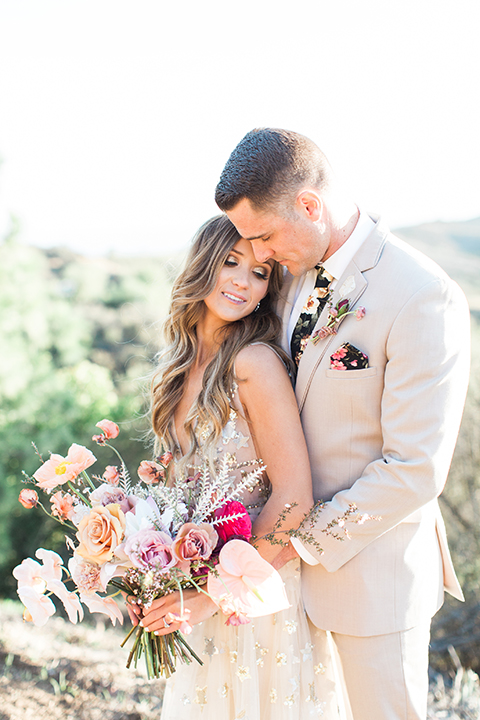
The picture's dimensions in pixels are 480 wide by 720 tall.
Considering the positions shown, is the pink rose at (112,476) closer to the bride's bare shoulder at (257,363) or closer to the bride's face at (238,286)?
the bride's bare shoulder at (257,363)

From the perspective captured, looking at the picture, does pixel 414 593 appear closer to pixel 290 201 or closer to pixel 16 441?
pixel 290 201

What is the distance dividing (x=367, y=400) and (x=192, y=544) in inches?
35.1

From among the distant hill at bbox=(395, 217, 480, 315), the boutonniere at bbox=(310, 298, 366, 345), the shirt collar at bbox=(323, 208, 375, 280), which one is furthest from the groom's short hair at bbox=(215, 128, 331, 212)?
the distant hill at bbox=(395, 217, 480, 315)

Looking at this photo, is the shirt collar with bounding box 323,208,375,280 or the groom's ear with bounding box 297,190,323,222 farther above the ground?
the groom's ear with bounding box 297,190,323,222

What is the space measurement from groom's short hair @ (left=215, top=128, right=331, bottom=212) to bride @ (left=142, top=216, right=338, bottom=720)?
0.33 meters

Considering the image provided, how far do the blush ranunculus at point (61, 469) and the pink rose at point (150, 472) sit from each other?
0.22 metres

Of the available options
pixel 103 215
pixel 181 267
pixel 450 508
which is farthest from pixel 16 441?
pixel 103 215

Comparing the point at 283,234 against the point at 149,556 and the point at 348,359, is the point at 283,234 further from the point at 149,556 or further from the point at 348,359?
the point at 149,556

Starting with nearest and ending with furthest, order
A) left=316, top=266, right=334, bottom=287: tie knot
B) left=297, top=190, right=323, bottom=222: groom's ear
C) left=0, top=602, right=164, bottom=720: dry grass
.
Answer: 1. left=297, top=190, right=323, bottom=222: groom's ear
2. left=316, top=266, right=334, bottom=287: tie knot
3. left=0, top=602, right=164, bottom=720: dry grass

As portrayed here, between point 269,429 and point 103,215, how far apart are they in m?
32.1

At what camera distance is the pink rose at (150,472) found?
7.04 ft

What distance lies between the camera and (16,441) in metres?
11.6

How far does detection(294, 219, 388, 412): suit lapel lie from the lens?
88.3 inches

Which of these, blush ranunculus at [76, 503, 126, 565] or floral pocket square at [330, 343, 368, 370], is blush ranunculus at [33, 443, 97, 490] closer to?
blush ranunculus at [76, 503, 126, 565]
